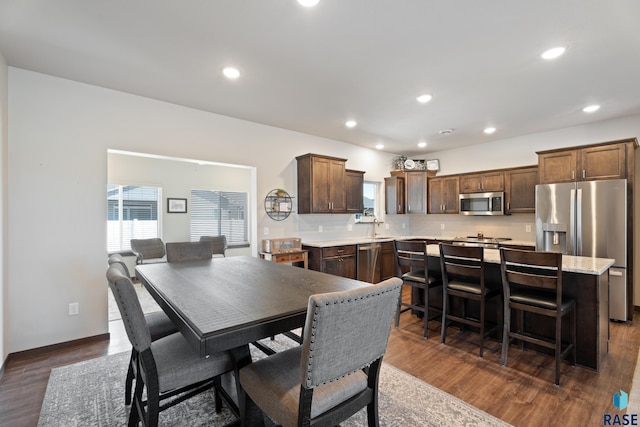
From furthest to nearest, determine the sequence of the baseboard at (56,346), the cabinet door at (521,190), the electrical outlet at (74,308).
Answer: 1. the cabinet door at (521,190)
2. the electrical outlet at (74,308)
3. the baseboard at (56,346)

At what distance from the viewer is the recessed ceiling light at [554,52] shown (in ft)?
7.88

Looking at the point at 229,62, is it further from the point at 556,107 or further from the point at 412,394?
the point at 556,107

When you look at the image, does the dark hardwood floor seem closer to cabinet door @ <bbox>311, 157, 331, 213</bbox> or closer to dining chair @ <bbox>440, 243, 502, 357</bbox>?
dining chair @ <bbox>440, 243, 502, 357</bbox>

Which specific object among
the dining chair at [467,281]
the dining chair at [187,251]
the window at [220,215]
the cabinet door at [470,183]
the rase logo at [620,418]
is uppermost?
the cabinet door at [470,183]

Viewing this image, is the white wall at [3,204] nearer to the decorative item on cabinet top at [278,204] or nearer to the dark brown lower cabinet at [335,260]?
the decorative item on cabinet top at [278,204]

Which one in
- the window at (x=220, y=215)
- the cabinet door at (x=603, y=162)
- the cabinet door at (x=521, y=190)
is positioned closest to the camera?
the cabinet door at (x=603, y=162)

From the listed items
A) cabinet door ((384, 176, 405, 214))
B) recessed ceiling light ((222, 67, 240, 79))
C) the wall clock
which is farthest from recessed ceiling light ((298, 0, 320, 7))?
the wall clock

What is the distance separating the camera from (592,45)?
2.37 meters

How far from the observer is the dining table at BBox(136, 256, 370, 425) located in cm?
126

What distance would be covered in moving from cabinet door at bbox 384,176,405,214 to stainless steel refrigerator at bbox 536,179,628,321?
2.54 m

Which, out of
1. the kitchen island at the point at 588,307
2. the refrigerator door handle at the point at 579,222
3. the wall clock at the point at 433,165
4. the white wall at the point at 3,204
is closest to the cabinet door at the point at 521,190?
the refrigerator door handle at the point at 579,222

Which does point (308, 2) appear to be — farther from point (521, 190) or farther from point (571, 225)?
point (521, 190)

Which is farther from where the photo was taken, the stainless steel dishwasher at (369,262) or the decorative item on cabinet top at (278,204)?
the stainless steel dishwasher at (369,262)

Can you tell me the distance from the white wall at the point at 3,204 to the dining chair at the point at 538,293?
419cm
